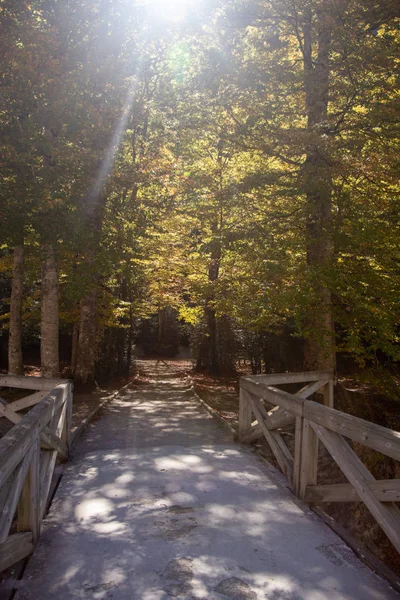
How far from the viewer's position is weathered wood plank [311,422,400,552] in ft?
11.6

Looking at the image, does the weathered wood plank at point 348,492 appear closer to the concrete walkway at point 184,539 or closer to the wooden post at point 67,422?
the concrete walkway at point 184,539

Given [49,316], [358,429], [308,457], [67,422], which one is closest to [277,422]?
[308,457]

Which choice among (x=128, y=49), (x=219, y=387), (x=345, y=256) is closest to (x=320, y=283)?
(x=345, y=256)

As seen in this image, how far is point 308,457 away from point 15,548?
10.2ft

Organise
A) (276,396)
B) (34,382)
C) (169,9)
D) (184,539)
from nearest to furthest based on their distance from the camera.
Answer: (184,539) → (276,396) → (34,382) → (169,9)

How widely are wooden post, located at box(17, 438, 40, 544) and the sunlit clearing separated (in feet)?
41.5

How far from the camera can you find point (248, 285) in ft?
46.6

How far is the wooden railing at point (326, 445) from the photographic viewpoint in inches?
142

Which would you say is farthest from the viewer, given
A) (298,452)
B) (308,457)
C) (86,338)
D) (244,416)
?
(86,338)

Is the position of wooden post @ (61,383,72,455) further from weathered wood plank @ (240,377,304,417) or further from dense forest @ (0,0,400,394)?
dense forest @ (0,0,400,394)

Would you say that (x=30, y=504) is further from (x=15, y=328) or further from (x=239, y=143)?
(x=15, y=328)

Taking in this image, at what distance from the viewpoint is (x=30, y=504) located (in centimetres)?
405

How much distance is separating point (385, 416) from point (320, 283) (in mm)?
5178

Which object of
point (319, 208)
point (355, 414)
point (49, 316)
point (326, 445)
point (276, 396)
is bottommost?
point (355, 414)
